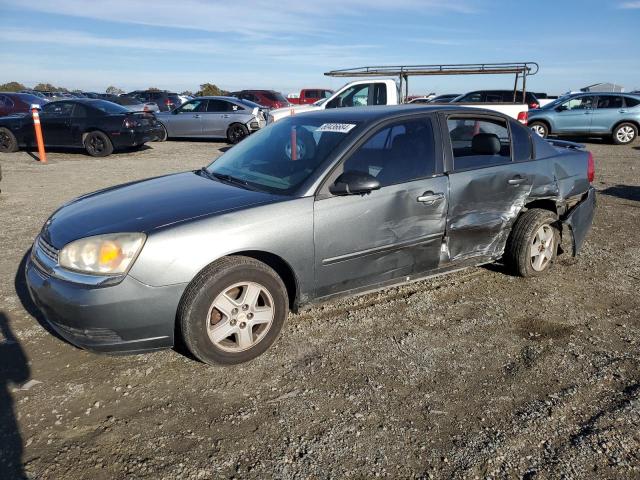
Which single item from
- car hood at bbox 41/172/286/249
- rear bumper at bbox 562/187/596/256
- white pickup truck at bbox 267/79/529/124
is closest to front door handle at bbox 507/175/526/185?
rear bumper at bbox 562/187/596/256

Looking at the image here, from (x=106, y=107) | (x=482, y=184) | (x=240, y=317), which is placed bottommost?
(x=240, y=317)

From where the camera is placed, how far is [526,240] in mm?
4391

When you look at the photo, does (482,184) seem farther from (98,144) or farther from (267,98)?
(267,98)

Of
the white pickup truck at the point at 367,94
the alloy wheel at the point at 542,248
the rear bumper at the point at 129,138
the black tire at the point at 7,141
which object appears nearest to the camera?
the alloy wheel at the point at 542,248

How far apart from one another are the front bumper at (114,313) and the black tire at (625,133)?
17.0 m

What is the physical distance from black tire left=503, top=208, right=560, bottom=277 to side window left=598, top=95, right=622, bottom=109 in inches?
549

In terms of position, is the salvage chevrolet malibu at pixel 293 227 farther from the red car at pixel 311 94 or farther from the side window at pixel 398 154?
the red car at pixel 311 94

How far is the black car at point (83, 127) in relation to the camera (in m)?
12.8

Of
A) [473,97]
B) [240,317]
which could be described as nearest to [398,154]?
[240,317]

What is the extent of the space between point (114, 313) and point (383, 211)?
6.14 ft

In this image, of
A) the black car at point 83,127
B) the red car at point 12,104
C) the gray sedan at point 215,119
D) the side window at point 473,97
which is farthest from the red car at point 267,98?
the black car at point 83,127

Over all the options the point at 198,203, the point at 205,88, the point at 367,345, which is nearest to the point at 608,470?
the point at 367,345

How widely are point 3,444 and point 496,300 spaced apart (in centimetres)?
355

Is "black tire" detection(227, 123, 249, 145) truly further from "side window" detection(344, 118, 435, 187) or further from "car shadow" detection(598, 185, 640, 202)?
"side window" detection(344, 118, 435, 187)
